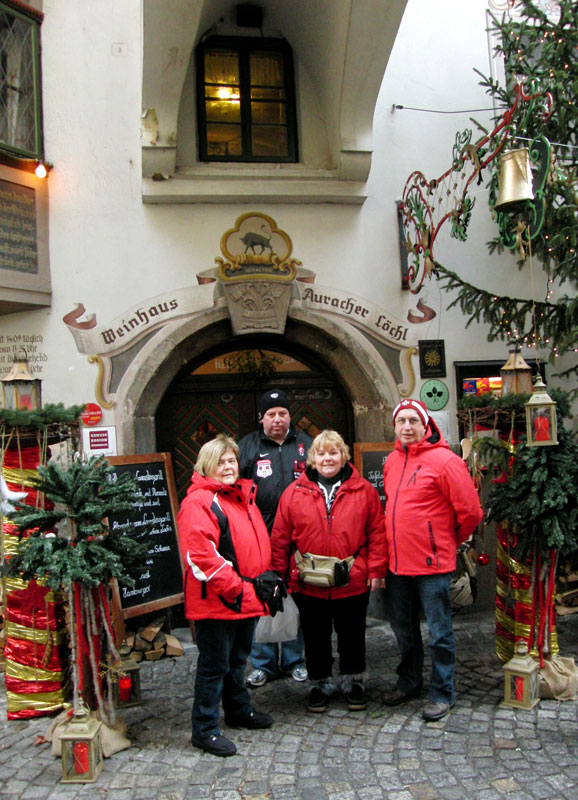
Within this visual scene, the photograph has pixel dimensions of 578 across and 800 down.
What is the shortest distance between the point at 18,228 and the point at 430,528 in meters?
4.01

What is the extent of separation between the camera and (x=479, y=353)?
6.57m

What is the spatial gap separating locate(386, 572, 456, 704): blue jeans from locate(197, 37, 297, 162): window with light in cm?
415

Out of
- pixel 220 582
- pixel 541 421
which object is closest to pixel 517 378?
pixel 541 421

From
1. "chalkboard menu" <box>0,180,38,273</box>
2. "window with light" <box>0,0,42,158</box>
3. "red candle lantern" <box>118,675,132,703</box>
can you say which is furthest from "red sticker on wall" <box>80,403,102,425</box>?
"red candle lantern" <box>118,675,132,703</box>

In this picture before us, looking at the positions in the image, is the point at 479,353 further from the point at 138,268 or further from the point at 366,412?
the point at 138,268


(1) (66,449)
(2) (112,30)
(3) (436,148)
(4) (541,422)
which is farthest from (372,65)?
(1) (66,449)

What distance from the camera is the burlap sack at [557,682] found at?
4168 millimetres

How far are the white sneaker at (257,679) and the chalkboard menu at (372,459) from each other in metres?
1.81

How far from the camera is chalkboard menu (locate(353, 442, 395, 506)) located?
5949 mm

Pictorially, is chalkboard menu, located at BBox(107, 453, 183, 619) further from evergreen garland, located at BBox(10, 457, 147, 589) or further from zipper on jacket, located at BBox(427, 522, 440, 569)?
zipper on jacket, located at BBox(427, 522, 440, 569)

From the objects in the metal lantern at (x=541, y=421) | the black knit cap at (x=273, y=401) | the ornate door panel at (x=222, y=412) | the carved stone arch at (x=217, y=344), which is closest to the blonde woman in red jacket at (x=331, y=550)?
the black knit cap at (x=273, y=401)

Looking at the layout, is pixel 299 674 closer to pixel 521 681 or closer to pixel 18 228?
pixel 521 681

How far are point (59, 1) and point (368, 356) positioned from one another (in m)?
3.97

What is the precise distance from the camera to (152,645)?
5.45 metres
